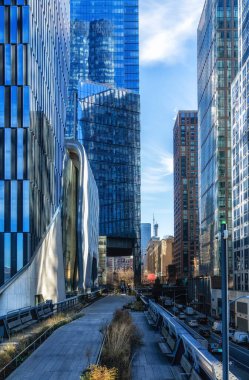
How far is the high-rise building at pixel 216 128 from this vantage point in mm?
129500

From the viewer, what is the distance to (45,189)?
2050 inches

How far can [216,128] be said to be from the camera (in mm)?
134625

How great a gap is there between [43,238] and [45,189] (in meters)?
4.83

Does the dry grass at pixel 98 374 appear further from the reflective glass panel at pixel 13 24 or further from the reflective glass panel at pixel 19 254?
the reflective glass panel at pixel 13 24

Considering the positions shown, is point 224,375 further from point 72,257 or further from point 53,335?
point 72,257

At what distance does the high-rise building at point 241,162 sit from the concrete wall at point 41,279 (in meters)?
52.2

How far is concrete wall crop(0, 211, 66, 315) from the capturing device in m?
41.2

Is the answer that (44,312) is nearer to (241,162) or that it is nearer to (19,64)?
(19,64)

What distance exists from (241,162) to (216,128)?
2633cm

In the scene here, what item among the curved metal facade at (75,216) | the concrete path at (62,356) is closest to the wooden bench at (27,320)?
the concrete path at (62,356)

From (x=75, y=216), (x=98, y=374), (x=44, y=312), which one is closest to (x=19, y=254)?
(x=44, y=312)

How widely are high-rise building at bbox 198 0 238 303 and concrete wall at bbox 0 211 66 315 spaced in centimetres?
6762

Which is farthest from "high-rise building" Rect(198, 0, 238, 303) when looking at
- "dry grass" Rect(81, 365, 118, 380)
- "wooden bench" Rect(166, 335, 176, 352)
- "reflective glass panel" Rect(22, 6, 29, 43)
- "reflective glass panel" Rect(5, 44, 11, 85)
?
"dry grass" Rect(81, 365, 118, 380)

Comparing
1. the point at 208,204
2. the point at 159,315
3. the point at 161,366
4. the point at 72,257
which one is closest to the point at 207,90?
the point at 208,204
